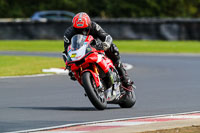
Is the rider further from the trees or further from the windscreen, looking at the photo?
the trees

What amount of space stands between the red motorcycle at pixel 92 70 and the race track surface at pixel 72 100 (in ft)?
0.79

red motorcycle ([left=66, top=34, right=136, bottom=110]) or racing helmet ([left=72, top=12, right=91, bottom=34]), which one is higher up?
racing helmet ([left=72, top=12, right=91, bottom=34])

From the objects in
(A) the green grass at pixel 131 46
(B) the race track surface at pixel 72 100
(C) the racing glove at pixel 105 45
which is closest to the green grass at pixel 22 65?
(B) the race track surface at pixel 72 100

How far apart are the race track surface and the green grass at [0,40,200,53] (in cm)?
1245

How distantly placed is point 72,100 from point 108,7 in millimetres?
38896

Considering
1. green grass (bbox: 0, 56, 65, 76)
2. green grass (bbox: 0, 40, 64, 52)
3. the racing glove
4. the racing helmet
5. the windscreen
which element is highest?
the racing helmet

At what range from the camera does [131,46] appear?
33000mm

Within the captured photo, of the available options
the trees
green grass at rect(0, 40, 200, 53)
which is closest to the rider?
green grass at rect(0, 40, 200, 53)

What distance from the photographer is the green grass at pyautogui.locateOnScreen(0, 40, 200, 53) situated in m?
30.0

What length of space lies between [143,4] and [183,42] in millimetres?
14867

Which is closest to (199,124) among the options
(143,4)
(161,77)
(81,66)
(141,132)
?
(141,132)

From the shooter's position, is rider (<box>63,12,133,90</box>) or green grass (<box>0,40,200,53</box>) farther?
green grass (<box>0,40,200,53</box>)

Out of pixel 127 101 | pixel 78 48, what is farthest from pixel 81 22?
pixel 127 101

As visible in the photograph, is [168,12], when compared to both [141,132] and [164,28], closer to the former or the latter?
[164,28]
